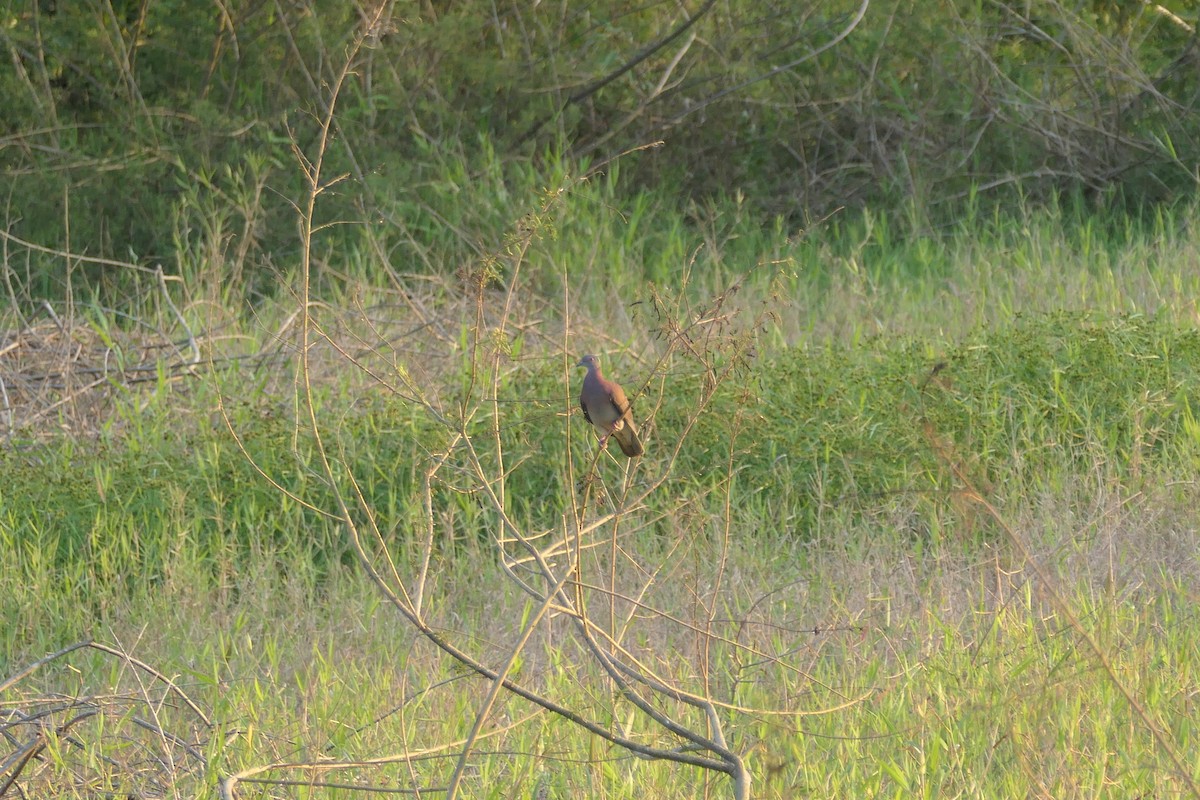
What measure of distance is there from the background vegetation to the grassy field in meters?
0.02

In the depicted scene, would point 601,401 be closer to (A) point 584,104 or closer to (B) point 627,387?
(B) point 627,387

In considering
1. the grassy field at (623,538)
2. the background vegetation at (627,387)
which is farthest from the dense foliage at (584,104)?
the grassy field at (623,538)

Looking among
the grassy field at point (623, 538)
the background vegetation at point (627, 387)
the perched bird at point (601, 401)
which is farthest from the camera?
the perched bird at point (601, 401)

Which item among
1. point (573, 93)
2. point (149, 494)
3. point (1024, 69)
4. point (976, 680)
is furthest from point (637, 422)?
point (1024, 69)

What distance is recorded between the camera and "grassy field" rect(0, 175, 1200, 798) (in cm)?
258

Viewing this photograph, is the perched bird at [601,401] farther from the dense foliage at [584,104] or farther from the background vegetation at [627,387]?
the dense foliage at [584,104]

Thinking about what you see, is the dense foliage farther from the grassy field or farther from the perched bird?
the perched bird

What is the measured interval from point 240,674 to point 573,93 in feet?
19.7

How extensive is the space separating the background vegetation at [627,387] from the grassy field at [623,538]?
2 centimetres

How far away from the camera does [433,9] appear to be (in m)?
8.95

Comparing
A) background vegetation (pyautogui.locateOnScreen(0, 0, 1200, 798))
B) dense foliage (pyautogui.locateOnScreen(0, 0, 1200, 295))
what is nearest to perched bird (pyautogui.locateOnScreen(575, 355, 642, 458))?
background vegetation (pyautogui.locateOnScreen(0, 0, 1200, 798))

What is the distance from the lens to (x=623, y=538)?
167 inches

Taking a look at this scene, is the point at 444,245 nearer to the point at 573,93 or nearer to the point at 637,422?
the point at 573,93

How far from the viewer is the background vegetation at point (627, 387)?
2756 millimetres
